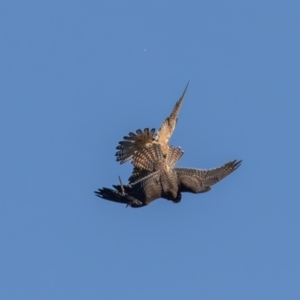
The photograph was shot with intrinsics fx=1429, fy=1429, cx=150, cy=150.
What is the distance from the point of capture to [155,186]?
1384 inches

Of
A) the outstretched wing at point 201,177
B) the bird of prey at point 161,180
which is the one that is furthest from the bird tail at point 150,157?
the outstretched wing at point 201,177

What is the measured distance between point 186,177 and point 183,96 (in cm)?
232

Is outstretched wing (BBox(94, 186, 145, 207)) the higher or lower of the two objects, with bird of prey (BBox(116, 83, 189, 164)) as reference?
lower

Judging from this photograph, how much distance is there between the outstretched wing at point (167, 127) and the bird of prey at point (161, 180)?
0.89 ft

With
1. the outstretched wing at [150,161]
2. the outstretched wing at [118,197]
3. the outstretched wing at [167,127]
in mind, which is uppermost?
the outstretched wing at [167,127]

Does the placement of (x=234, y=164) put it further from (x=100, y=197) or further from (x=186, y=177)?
(x=100, y=197)

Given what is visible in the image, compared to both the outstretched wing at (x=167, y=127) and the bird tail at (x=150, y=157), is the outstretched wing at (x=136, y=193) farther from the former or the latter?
the outstretched wing at (x=167, y=127)

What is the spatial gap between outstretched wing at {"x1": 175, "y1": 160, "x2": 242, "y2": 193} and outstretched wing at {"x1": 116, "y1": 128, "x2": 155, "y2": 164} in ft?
3.47

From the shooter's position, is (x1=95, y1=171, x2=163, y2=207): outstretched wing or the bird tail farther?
the bird tail

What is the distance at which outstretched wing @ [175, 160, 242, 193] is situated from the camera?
118 feet

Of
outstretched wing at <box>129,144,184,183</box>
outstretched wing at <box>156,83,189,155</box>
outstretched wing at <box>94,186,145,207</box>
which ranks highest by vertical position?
outstretched wing at <box>156,83,189,155</box>

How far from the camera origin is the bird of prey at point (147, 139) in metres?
36.0

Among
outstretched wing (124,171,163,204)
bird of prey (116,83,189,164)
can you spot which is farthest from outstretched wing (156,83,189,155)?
outstretched wing (124,171,163,204)

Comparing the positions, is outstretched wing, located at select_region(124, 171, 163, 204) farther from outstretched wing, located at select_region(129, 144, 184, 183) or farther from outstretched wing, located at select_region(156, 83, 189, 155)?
outstretched wing, located at select_region(156, 83, 189, 155)
